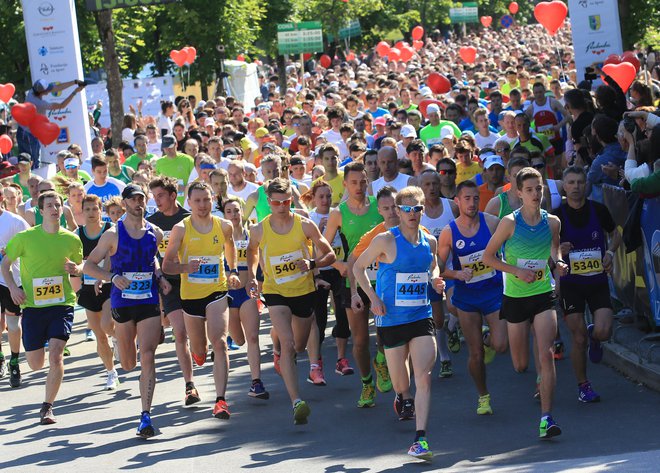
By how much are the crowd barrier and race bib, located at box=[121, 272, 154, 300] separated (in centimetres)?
397

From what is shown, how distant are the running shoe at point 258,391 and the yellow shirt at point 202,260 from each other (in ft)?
2.99

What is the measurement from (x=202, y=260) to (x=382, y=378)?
1816mm

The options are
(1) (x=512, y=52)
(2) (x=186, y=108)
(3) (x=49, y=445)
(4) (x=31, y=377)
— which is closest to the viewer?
(3) (x=49, y=445)

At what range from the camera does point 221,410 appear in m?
10.3

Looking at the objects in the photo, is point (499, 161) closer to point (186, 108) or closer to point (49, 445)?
point (49, 445)

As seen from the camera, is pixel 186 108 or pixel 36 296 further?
pixel 186 108

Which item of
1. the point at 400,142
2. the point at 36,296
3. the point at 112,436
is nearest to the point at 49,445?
the point at 112,436

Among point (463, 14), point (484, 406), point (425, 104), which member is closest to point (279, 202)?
point (484, 406)

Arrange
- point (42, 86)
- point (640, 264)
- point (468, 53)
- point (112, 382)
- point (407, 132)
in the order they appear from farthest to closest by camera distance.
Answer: point (468, 53)
point (42, 86)
point (407, 132)
point (112, 382)
point (640, 264)

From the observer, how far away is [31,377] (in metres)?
13.1

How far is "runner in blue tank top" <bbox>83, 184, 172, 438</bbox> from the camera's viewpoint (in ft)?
33.4

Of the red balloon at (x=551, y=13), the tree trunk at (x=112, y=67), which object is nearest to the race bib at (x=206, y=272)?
the red balloon at (x=551, y=13)

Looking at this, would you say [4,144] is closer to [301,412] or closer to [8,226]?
[8,226]

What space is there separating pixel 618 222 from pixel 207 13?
88.3ft
